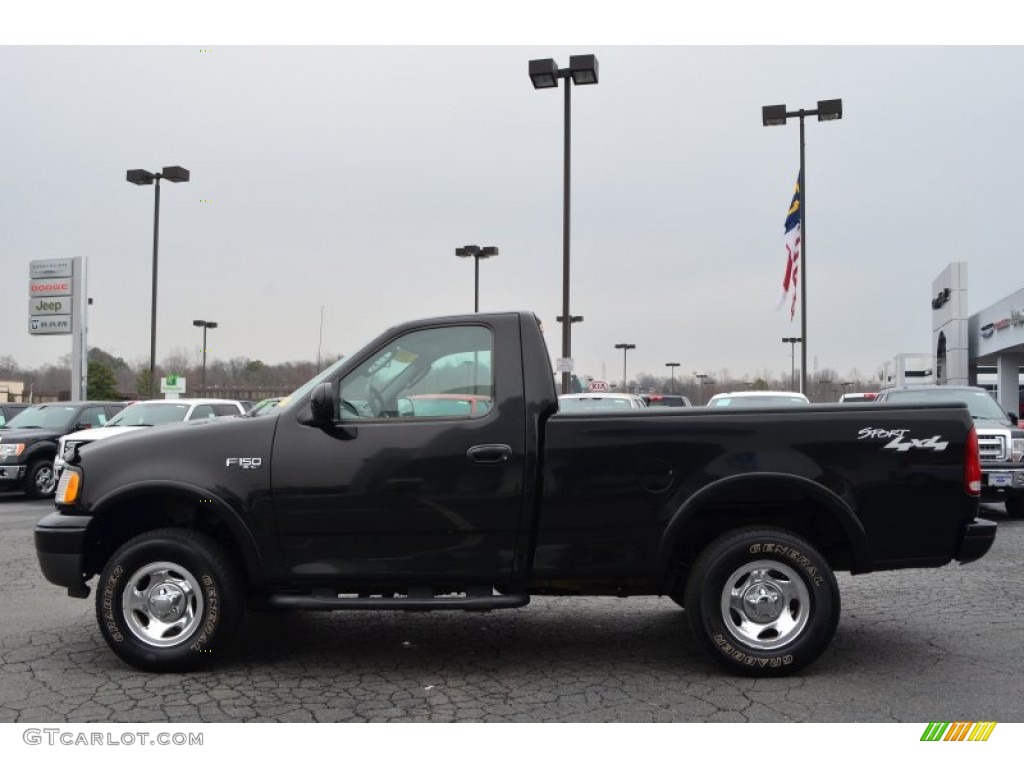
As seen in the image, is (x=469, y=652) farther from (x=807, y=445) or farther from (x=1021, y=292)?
(x=1021, y=292)

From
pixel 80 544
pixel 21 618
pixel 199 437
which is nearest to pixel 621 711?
pixel 199 437

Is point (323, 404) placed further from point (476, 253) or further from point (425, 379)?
point (476, 253)

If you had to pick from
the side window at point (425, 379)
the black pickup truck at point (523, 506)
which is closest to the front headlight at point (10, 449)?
the black pickup truck at point (523, 506)

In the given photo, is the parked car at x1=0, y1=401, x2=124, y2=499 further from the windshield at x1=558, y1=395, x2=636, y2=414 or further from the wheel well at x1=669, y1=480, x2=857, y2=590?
the wheel well at x1=669, y1=480, x2=857, y2=590

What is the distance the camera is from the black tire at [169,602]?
506cm

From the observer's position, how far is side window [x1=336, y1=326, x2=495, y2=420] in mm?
5184

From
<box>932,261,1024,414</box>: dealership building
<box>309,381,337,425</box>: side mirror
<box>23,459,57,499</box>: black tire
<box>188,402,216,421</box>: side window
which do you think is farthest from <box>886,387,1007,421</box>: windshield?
<box>932,261,1024,414</box>: dealership building

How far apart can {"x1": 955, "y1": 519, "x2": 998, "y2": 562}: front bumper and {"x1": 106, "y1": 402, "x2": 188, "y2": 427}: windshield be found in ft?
42.6

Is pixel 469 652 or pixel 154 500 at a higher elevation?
pixel 154 500

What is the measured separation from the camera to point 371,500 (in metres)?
5.00

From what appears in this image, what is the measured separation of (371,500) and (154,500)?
4.45 feet

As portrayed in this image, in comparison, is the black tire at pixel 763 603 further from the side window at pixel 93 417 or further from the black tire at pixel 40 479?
the side window at pixel 93 417

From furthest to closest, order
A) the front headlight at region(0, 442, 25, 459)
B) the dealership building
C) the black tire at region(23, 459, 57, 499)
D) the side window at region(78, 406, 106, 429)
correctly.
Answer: the dealership building, the side window at region(78, 406, 106, 429), the black tire at region(23, 459, 57, 499), the front headlight at region(0, 442, 25, 459)

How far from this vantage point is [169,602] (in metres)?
5.12
